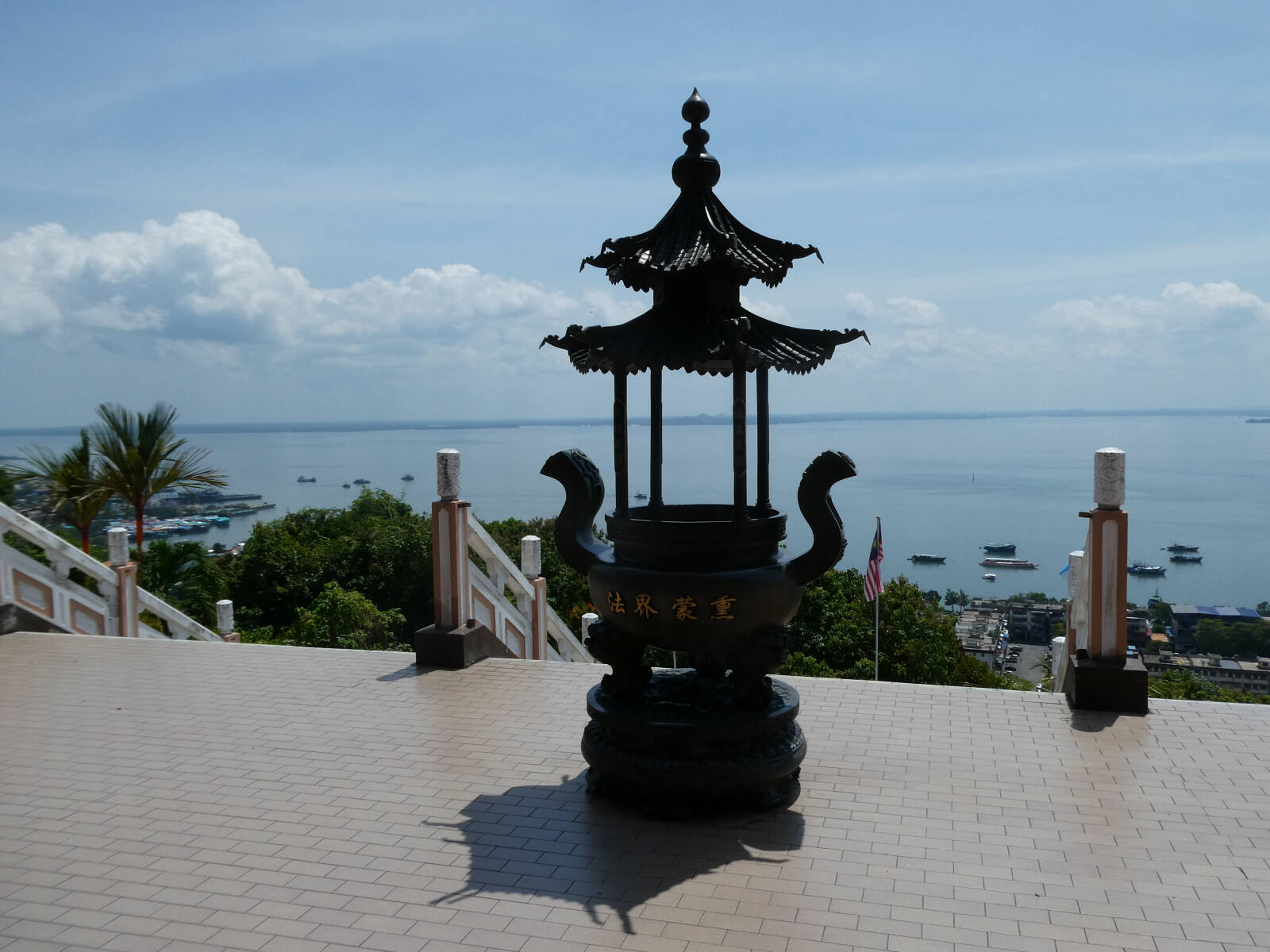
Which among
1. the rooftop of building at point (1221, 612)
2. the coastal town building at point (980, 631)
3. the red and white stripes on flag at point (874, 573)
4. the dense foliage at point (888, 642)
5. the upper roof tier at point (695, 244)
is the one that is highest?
the upper roof tier at point (695, 244)

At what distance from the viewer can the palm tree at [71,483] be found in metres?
12.8

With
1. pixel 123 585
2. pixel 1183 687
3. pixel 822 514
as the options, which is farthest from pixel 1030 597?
pixel 822 514

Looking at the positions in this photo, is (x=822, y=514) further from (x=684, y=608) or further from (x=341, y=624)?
(x=341, y=624)

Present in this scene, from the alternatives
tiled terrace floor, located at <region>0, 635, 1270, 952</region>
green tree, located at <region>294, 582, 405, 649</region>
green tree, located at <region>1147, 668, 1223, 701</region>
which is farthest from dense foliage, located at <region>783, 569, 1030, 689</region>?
tiled terrace floor, located at <region>0, 635, 1270, 952</region>

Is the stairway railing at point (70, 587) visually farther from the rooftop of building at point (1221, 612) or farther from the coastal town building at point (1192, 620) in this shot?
the rooftop of building at point (1221, 612)

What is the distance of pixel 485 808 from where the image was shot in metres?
4.97

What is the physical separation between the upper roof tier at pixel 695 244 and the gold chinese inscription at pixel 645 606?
1714 mm

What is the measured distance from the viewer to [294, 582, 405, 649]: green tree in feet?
55.5

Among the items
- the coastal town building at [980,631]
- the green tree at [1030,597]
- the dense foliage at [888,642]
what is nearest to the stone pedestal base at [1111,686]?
the dense foliage at [888,642]

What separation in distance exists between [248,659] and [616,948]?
5.74 meters

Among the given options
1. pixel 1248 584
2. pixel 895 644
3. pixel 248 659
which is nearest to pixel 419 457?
pixel 1248 584

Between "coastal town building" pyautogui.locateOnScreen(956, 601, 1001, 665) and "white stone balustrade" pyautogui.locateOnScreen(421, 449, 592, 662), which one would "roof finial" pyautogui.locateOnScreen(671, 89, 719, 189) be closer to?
"white stone balustrade" pyautogui.locateOnScreen(421, 449, 592, 662)

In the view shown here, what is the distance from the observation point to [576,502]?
5598 mm

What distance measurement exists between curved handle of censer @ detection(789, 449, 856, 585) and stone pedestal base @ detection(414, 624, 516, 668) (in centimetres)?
352
